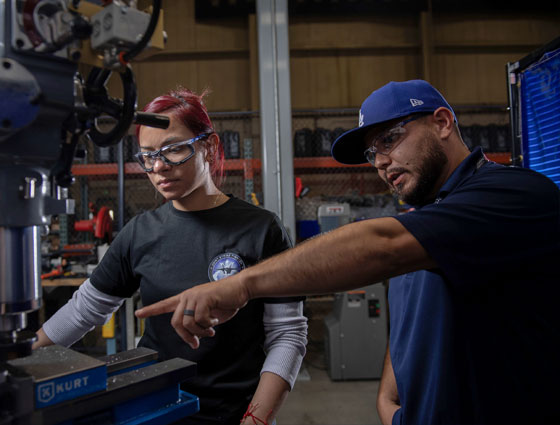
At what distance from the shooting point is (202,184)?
4.20 ft

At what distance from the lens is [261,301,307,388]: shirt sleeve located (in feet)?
3.51

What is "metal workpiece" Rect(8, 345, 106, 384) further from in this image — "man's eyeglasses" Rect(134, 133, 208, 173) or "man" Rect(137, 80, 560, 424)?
"man's eyeglasses" Rect(134, 133, 208, 173)

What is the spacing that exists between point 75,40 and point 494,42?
620 cm

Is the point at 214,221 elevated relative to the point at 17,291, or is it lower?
elevated

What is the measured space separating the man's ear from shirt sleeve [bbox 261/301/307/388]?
597mm

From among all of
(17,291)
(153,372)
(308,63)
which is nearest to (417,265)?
(153,372)

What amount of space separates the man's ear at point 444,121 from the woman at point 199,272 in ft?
1.70

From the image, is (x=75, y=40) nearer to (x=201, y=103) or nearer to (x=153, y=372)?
(x=153, y=372)

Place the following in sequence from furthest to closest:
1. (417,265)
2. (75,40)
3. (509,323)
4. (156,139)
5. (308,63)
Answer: (308,63) < (156,139) < (509,323) < (417,265) < (75,40)

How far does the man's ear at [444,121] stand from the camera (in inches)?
40.6

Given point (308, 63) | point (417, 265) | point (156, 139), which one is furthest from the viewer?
point (308, 63)

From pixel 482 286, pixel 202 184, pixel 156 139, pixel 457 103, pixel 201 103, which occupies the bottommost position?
pixel 482 286

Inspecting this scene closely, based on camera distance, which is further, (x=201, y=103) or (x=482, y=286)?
(x=201, y=103)

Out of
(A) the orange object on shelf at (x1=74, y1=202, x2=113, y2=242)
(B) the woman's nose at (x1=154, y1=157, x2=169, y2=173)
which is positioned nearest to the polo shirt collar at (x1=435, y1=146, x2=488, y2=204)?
(B) the woman's nose at (x1=154, y1=157, x2=169, y2=173)
